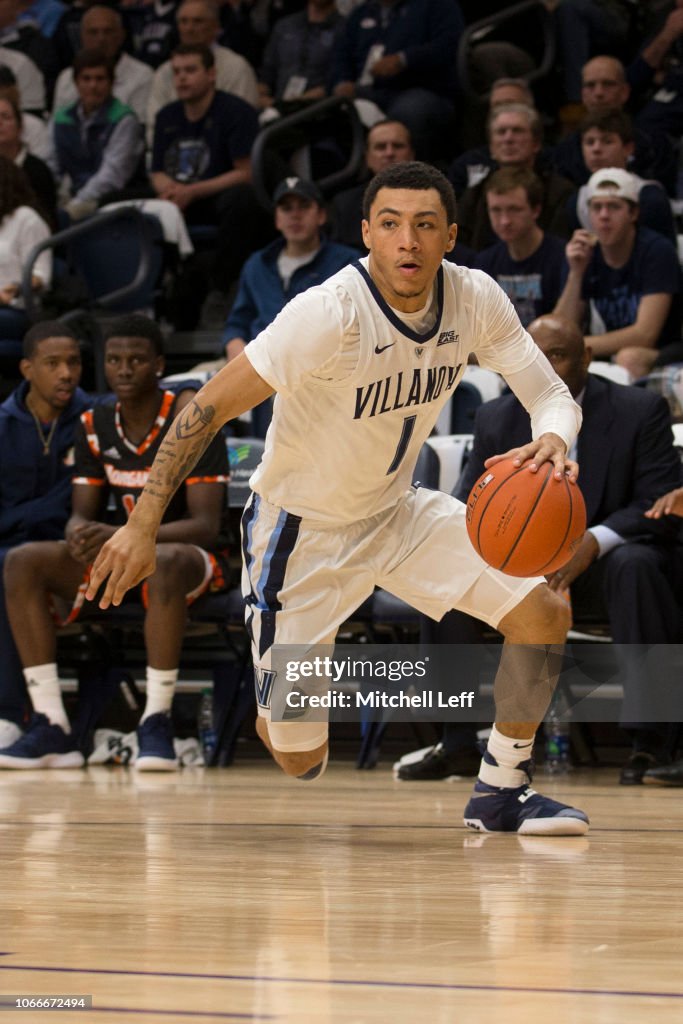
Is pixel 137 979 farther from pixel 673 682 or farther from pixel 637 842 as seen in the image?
pixel 673 682

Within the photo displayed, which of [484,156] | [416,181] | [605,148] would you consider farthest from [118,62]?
[416,181]

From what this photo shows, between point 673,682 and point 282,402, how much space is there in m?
2.22

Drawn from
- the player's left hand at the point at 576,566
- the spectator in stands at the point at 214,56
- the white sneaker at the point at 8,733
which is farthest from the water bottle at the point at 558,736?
the spectator in stands at the point at 214,56

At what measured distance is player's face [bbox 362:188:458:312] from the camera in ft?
12.5

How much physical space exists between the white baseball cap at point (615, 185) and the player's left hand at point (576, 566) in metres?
2.15

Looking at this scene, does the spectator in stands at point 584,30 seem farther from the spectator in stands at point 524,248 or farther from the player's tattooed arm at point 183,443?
the player's tattooed arm at point 183,443

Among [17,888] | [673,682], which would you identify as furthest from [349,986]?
[673,682]

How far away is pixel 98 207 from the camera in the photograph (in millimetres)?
9359

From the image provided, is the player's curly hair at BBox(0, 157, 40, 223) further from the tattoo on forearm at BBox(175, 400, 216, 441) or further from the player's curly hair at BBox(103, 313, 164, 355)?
the tattoo on forearm at BBox(175, 400, 216, 441)

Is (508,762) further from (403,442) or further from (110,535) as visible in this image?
(110,535)

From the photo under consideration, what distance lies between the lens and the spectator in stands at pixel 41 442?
680 centimetres

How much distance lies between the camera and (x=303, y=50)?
9.88 m

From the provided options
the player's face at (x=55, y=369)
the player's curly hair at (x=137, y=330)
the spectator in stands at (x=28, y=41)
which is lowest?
the player's face at (x=55, y=369)

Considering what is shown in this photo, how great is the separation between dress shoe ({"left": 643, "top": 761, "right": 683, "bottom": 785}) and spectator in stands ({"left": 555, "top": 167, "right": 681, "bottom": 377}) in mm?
2177
